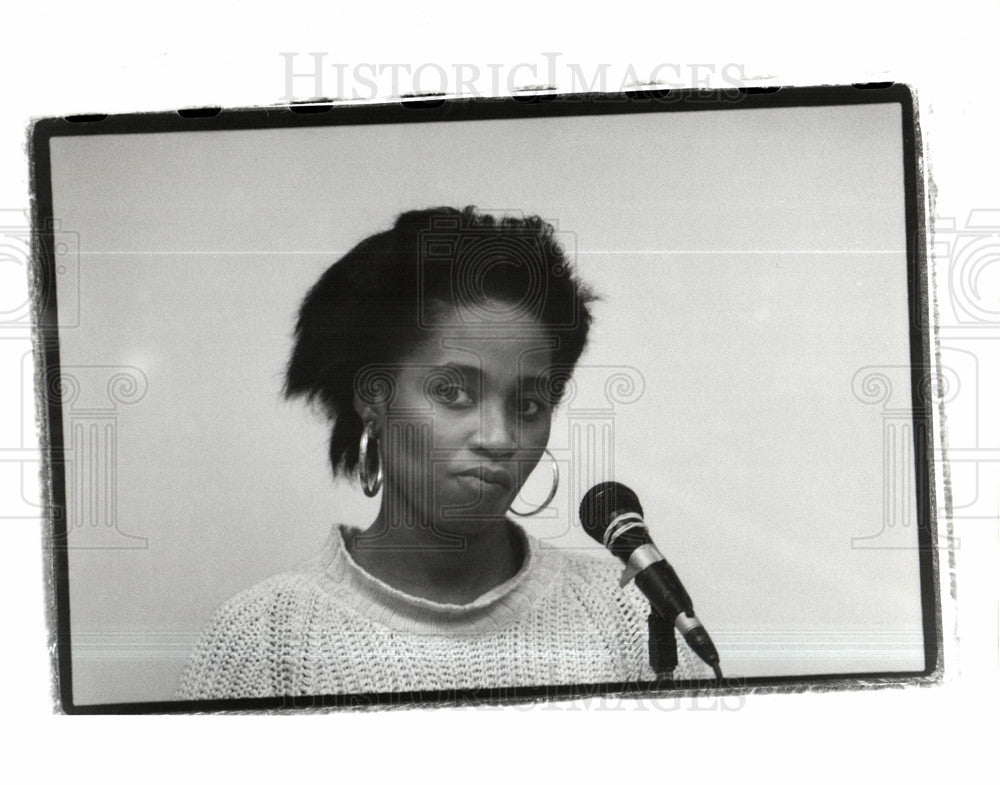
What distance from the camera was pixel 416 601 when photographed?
4.00ft

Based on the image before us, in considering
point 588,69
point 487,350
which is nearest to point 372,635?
point 487,350

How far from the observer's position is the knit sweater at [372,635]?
4.00 feet

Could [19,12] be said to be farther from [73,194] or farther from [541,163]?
[541,163]

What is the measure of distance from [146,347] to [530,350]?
0.53 meters

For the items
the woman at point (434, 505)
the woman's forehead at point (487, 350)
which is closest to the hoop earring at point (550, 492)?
the woman at point (434, 505)

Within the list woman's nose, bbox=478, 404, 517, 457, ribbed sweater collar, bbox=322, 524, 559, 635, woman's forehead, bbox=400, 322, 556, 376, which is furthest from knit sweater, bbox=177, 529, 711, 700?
woman's forehead, bbox=400, 322, 556, 376

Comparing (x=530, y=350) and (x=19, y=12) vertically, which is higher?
(x=19, y=12)

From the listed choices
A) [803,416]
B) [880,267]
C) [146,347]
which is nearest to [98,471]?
[146,347]

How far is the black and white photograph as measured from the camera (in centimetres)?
122

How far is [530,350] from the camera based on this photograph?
1222 mm

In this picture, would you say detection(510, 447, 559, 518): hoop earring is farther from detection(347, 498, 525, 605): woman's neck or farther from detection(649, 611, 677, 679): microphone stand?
detection(649, 611, 677, 679): microphone stand

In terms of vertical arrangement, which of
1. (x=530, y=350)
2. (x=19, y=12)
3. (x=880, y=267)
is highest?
(x=19, y=12)

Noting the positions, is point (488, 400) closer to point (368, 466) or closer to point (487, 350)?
point (487, 350)

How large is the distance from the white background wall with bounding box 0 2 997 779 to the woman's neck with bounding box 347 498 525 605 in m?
0.18
